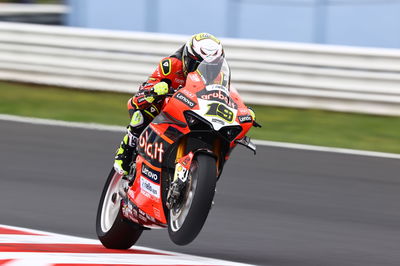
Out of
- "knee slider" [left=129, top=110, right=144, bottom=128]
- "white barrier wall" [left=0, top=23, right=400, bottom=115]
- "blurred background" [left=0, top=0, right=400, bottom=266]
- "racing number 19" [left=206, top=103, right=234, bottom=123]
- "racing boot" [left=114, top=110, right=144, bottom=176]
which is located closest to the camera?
"racing number 19" [left=206, top=103, right=234, bottom=123]

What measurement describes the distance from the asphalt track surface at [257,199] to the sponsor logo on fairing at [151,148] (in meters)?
0.95

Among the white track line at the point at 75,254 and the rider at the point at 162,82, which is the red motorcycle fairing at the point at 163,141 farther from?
the white track line at the point at 75,254

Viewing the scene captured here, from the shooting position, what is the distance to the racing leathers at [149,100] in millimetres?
5707

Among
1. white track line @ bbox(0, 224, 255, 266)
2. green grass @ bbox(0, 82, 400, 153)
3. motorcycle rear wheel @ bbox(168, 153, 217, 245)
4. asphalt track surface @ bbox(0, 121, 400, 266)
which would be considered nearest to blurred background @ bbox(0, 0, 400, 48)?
green grass @ bbox(0, 82, 400, 153)

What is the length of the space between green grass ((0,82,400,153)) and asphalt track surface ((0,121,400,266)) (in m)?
0.83

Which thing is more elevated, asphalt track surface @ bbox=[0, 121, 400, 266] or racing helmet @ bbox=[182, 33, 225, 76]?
racing helmet @ bbox=[182, 33, 225, 76]

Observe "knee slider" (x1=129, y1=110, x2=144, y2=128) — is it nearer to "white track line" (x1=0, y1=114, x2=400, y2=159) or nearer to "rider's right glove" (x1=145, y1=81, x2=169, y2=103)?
"rider's right glove" (x1=145, y1=81, x2=169, y2=103)

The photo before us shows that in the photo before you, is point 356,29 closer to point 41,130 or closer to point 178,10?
point 178,10

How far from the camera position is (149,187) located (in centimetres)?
560

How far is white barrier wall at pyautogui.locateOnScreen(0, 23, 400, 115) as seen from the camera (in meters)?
12.0

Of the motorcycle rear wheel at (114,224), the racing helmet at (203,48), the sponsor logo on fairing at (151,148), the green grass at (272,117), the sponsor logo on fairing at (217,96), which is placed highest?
the racing helmet at (203,48)

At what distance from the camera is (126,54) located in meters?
13.3

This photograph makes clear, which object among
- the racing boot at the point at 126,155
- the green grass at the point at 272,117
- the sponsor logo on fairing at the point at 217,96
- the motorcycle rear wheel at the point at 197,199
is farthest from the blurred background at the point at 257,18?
the motorcycle rear wheel at the point at 197,199

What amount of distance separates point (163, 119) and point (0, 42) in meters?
9.05
